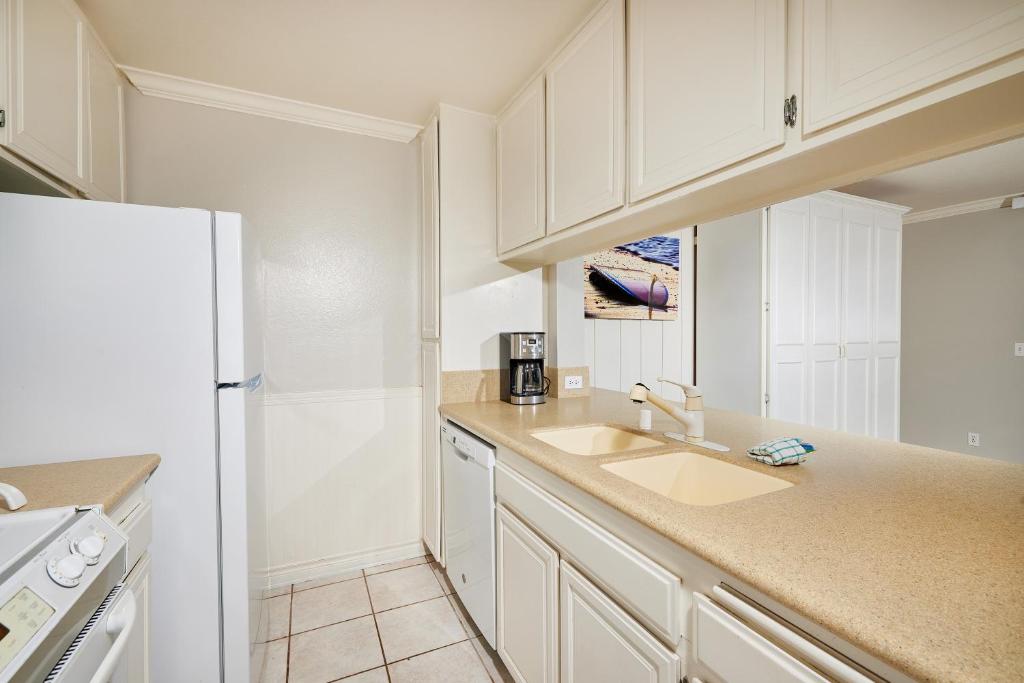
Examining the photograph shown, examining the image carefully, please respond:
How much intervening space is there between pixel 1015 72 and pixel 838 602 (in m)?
0.82

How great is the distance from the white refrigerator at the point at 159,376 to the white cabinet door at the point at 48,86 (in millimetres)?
268

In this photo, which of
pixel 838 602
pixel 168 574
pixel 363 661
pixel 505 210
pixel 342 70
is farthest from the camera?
pixel 505 210

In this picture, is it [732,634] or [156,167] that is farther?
[156,167]

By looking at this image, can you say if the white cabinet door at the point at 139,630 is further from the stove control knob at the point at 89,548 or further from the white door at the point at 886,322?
the white door at the point at 886,322

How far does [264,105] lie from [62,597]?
220 centimetres

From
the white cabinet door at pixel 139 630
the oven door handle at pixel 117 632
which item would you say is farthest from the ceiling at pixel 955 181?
the white cabinet door at pixel 139 630

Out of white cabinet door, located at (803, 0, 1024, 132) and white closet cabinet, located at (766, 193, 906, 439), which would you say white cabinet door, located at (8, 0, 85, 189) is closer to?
white cabinet door, located at (803, 0, 1024, 132)

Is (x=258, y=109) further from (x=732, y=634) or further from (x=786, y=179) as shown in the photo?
(x=732, y=634)

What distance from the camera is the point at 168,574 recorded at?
123 cm

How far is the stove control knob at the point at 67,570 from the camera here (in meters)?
0.70

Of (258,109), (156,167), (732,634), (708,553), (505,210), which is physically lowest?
(732,634)

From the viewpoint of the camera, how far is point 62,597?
2.26 ft

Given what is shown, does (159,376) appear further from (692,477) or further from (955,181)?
(955,181)

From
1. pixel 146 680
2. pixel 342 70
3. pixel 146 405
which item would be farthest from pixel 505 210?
pixel 146 680
